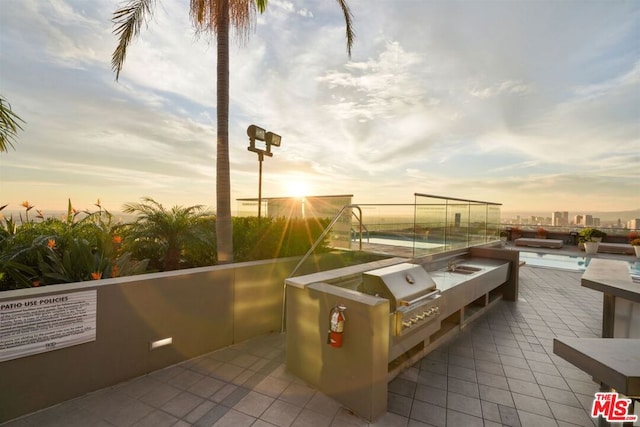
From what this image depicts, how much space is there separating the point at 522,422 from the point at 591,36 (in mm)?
8540

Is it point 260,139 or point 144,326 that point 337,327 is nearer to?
point 144,326

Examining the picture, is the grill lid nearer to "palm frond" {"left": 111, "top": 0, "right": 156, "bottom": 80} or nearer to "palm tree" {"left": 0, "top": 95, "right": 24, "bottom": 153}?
"palm frond" {"left": 111, "top": 0, "right": 156, "bottom": 80}

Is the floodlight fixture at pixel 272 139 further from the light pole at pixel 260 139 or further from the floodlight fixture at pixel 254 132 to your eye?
the floodlight fixture at pixel 254 132

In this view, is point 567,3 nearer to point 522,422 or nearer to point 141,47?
point 522,422

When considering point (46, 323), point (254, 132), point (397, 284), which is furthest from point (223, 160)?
point (397, 284)

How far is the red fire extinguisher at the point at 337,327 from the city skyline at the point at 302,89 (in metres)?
3.70

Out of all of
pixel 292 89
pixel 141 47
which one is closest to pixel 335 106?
pixel 292 89

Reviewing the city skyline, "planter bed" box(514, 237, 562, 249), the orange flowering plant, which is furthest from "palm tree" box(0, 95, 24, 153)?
"planter bed" box(514, 237, 562, 249)

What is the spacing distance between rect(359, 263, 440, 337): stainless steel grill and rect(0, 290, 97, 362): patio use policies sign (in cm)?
288

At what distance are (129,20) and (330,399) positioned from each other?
6.49 meters

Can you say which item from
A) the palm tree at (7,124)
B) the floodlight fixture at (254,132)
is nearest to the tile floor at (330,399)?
the floodlight fixture at (254,132)

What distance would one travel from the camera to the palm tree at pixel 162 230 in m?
5.27

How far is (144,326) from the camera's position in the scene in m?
2.99

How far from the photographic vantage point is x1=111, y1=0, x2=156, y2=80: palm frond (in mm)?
4492
